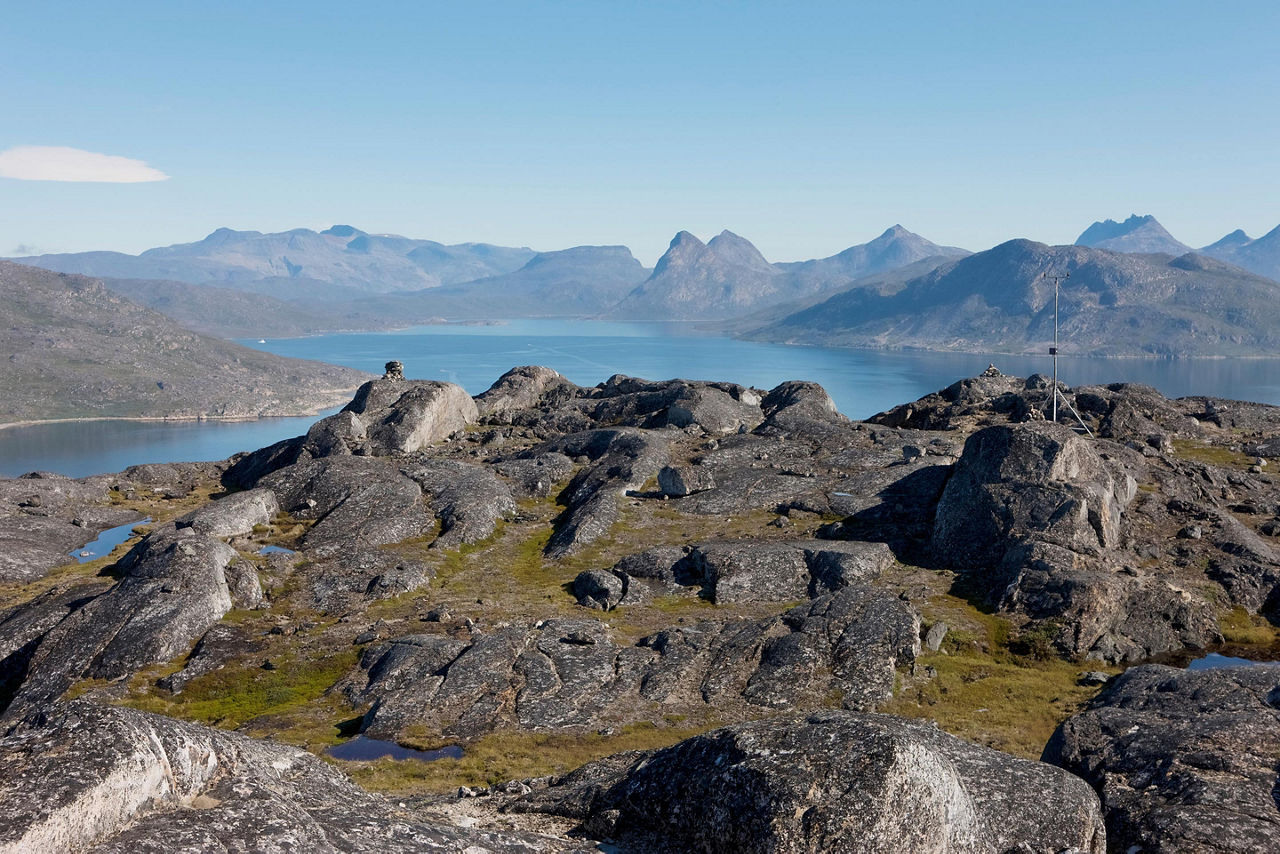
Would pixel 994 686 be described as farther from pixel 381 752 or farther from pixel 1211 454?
pixel 1211 454

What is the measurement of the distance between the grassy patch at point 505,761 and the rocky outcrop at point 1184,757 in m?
13.7

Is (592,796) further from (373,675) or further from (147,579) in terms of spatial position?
(147,579)

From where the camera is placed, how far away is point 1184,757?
21844 mm

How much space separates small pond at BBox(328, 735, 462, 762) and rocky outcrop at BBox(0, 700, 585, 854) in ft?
42.4

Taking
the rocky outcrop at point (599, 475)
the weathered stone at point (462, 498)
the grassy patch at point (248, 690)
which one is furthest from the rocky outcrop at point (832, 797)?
the weathered stone at point (462, 498)

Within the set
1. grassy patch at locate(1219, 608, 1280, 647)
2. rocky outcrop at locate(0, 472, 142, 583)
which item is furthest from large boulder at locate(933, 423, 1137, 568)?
rocky outcrop at locate(0, 472, 142, 583)

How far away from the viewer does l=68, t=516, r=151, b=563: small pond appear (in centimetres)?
5499

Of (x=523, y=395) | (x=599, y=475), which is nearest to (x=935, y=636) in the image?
(x=599, y=475)

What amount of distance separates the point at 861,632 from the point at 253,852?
2819cm

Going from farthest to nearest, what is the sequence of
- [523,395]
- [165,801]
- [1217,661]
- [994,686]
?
[523,395]
[1217,661]
[994,686]
[165,801]

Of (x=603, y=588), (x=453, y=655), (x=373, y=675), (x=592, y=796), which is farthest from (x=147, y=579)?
(x=592, y=796)

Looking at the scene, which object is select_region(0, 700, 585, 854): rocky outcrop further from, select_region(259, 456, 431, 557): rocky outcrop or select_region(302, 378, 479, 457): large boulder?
select_region(302, 378, 479, 457): large boulder

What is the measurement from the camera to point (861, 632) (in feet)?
123

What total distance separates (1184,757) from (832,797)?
451 inches
